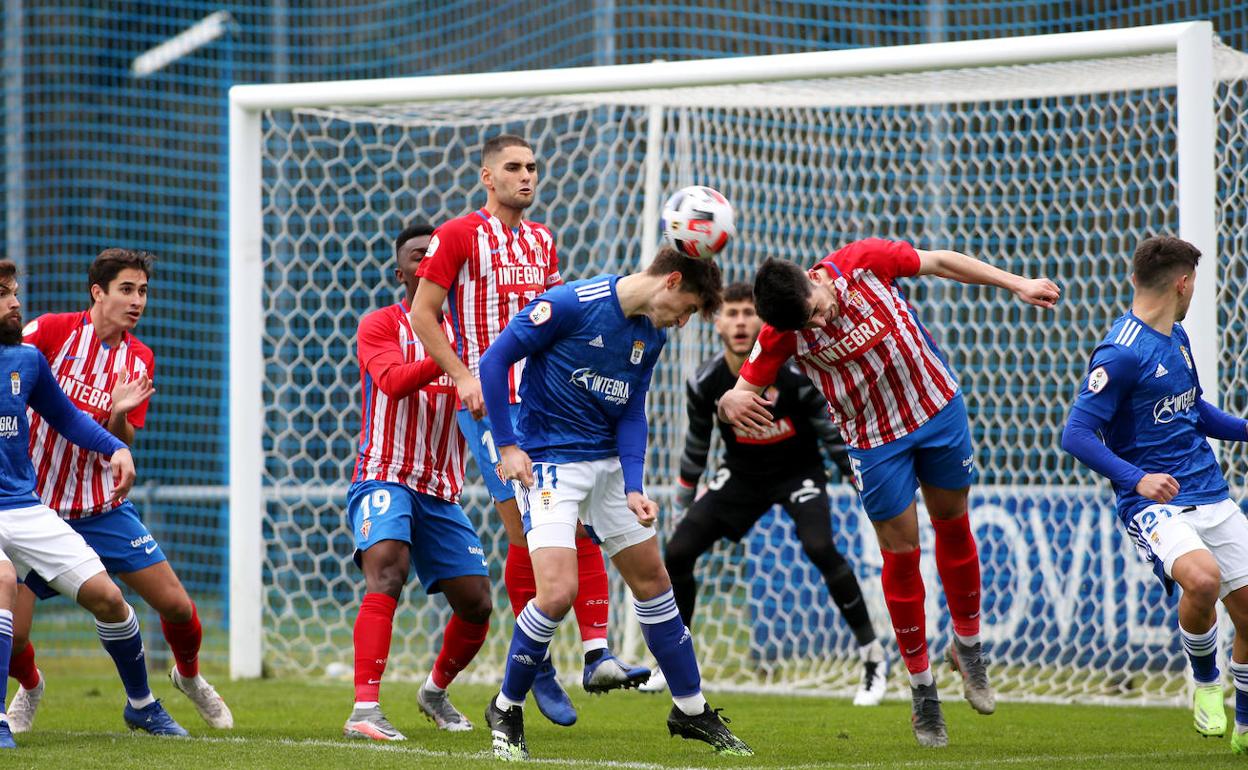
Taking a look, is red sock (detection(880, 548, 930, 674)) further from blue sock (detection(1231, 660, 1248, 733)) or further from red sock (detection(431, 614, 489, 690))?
red sock (detection(431, 614, 489, 690))

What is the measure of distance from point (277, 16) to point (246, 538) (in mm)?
10146

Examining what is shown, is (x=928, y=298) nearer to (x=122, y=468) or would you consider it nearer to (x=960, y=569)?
(x=960, y=569)

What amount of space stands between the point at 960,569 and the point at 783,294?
1552 mm

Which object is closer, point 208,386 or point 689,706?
point 689,706

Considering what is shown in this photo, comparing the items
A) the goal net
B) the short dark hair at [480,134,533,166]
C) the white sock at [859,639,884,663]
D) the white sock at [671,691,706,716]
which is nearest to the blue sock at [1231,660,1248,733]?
the white sock at [671,691,706,716]

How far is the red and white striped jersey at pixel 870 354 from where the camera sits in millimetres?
5656

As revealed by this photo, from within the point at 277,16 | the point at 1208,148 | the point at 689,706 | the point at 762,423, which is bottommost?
the point at 689,706

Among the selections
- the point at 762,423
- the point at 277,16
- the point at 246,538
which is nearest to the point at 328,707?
the point at 246,538

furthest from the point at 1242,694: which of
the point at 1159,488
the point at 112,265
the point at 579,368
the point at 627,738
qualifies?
the point at 112,265

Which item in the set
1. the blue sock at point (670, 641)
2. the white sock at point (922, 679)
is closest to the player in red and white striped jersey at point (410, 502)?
the blue sock at point (670, 641)

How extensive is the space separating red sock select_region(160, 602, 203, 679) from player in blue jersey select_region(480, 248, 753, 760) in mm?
1732

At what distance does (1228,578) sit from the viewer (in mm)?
5336

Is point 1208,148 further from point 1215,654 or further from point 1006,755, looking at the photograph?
point 1006,755

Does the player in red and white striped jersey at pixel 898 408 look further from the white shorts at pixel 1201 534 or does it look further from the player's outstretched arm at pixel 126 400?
the player's outstretched arm at pixel 126 400
